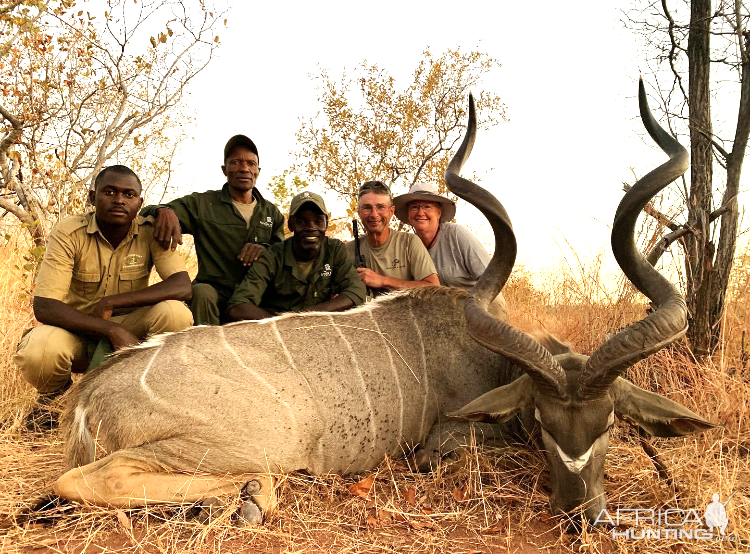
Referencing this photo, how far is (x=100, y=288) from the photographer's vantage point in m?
3.94

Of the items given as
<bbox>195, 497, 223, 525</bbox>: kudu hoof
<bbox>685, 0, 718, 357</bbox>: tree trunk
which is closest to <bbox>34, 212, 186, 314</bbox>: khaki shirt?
<bbox>195, 497, 223, 525</bbox>: kudu hoof

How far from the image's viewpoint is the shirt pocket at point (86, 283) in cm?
386

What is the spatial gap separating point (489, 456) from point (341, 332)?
1.00m

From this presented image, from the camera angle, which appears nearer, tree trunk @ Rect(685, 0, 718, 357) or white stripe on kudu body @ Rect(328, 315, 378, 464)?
white stripe on kudu body @ Rect(328, 315, 378, 464)

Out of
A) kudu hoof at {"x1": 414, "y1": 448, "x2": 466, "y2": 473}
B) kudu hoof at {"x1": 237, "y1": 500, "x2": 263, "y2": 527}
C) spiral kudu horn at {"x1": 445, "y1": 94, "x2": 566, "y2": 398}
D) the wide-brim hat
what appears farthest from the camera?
the wide-brim hat

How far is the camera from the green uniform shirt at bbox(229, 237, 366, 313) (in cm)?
426

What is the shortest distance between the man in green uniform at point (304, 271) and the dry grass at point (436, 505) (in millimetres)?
1420

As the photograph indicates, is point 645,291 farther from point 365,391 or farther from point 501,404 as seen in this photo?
point 365,391

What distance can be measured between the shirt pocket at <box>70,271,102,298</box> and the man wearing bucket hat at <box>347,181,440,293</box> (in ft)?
5.91

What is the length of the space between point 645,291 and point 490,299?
720 millimetres

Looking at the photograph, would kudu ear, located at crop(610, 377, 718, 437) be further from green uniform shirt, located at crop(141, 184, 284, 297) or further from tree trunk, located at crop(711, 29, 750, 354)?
green uniform shirt, located at crop(141, 184, 284, 297)

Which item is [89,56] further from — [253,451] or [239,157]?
[253,451]

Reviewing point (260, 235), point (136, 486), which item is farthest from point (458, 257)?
point (136, 486)

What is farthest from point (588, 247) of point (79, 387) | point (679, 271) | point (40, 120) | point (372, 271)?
point (40, 120)
